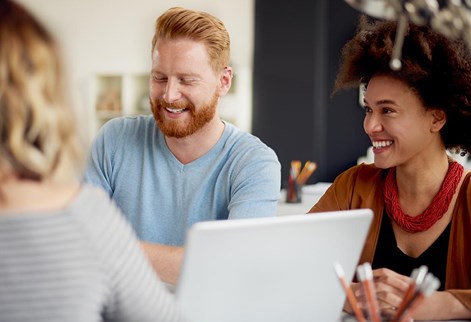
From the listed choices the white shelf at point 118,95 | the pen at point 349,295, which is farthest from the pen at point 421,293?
the white shelf at point 118,95

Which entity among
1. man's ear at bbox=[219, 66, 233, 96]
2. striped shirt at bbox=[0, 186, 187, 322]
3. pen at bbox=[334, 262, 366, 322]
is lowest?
pen at bbox=[334, 262, 366, 322]

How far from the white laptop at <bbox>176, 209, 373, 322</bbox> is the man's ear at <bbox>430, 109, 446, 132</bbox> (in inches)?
26.3

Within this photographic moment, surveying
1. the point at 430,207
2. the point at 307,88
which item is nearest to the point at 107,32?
the point at 307,88

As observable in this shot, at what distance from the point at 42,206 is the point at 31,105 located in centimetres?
13

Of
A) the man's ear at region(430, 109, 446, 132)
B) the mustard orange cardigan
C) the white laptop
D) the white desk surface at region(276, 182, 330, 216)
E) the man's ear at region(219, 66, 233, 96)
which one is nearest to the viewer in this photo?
the white laptop

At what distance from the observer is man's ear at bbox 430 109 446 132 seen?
6.22 ft

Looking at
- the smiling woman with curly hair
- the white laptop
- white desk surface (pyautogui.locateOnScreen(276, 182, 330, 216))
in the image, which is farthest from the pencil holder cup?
the white laptop

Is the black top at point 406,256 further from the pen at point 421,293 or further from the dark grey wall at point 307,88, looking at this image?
the dark grey wall at point 307,88

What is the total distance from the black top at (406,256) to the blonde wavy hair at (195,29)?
0.77 m

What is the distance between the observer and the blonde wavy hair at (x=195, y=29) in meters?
2.19

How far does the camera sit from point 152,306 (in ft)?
3.23

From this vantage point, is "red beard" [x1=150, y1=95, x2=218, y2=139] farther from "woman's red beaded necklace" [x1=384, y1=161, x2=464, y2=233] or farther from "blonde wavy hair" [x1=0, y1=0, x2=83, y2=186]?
"blonde wavy hair" [x1=0, y1=0, x2=83, y2=186]

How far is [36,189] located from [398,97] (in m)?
1.19

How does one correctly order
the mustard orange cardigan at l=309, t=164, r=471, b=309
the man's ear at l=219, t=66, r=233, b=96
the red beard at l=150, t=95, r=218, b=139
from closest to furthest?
the mustard orange cardigan at l=309, t=164, r=471, b=309 < the red beard at l=150, t=95, r=218, b=139 < the man's ear at l=219, t=66, r=233, b=96
